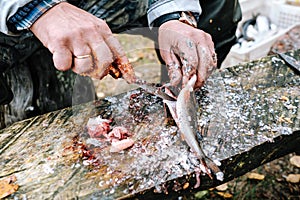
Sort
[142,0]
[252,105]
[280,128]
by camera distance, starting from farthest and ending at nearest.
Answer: [142,0] → [252,105] → [280,128]

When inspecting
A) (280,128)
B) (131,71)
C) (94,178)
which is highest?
(131,71)

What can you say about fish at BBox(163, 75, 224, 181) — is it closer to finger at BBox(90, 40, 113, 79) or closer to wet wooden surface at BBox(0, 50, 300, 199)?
wet wooden surface at BBox(0, 50, 300, 199)

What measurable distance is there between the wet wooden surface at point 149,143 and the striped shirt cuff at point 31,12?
43 cm

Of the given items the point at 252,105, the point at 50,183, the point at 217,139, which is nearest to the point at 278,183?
the point at 252,105

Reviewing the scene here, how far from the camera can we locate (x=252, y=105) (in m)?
1.75

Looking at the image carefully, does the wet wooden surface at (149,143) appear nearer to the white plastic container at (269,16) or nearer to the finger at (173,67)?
the finger at (173,67)

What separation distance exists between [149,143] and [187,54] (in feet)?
1.37

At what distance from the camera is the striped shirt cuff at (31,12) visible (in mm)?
1554

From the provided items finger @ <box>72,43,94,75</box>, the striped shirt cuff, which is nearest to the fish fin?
finger @ <box>72,43,94,75</box>

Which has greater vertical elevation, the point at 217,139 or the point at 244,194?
the point at 217,139

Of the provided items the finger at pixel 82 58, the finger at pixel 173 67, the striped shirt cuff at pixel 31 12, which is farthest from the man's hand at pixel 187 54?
the striped shirt cuff at pixel 31 12

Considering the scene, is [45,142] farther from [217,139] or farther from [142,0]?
[142,0]

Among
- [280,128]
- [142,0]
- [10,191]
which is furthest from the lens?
[142,0]

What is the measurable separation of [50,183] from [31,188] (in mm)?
66
